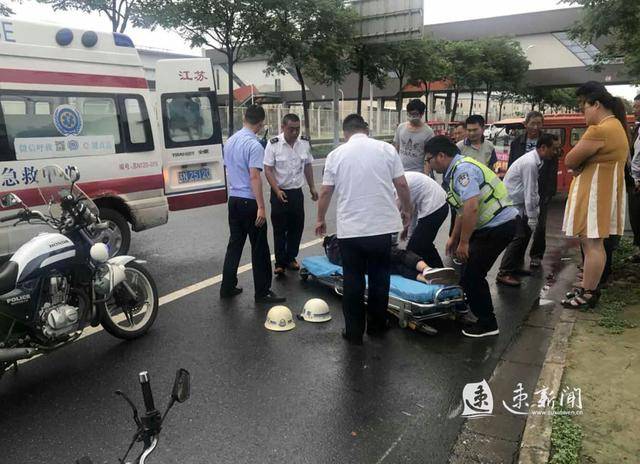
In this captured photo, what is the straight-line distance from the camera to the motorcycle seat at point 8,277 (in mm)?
3195

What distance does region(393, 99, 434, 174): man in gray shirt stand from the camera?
6352mm

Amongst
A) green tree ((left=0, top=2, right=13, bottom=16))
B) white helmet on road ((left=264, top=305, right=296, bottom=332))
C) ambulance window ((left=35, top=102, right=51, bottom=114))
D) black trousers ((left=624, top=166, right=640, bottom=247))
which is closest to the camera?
white helmet on road ((left=264, top=305, right=296, bottom=332))

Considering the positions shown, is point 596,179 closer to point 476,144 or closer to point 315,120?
point 476,144

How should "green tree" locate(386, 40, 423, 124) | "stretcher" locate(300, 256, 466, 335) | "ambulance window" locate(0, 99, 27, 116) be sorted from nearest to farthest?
"stretcher" locate(300, 256, 466, 335) → "ambulance window" locate(0, 99, 27, 116) → "green tree" locate(386, 40, 423, 124)

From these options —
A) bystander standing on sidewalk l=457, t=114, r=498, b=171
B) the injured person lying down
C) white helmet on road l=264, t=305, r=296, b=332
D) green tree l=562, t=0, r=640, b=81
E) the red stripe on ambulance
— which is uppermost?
green tree l=562, t=0, r=640, b=81

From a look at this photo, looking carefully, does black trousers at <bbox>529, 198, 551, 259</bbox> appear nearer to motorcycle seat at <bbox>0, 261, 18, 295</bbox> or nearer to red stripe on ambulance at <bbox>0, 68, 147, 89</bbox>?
red stripe on ambulance at <bbox>0, 68, 147, 89</bbox>

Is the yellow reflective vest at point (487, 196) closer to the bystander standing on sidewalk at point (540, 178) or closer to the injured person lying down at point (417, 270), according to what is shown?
the injured person lying down at point (417, 270)

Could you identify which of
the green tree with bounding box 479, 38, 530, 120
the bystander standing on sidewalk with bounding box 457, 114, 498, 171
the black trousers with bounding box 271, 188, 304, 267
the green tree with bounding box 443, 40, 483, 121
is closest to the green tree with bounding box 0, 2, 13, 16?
the black trousers with bounding box 271, 188, 304, 267

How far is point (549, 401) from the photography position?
10.1ft

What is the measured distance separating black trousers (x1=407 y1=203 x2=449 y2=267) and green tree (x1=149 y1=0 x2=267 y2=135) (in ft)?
41.2

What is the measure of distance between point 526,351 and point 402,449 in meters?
1.71

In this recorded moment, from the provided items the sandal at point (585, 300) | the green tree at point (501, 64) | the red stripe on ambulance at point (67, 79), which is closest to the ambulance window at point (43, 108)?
the red stripe on ambulance at point (67, 79)

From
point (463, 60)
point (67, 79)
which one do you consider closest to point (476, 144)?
point (67, 79)

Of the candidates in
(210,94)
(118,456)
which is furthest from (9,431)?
(210,94)
